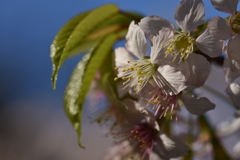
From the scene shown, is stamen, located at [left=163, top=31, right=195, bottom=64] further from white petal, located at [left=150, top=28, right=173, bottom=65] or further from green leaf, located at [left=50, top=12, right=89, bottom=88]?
green leaf, located at [left=50, top=12, right=89, bottom=88]

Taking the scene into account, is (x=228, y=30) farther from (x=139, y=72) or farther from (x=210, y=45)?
(x=139, y=72)

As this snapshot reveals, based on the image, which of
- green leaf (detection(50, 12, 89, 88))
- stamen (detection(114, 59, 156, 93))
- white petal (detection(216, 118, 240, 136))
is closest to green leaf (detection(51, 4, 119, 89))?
green leaf (detection(50, 12, 89, 88))

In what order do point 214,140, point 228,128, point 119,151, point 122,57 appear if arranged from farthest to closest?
point 228,128 → point 214,140 → point 119,151 → point 122,57

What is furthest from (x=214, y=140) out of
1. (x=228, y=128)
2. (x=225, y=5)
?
(x=225, y=5)

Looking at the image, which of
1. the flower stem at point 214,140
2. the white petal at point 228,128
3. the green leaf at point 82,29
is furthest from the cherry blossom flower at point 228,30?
the white petal at point 228,128

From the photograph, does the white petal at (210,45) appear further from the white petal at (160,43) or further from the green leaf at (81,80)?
the green leaf at (81,80)

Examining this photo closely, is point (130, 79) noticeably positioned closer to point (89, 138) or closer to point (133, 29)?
point (133, 29)

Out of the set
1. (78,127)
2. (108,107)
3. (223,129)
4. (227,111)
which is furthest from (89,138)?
(78,127)
